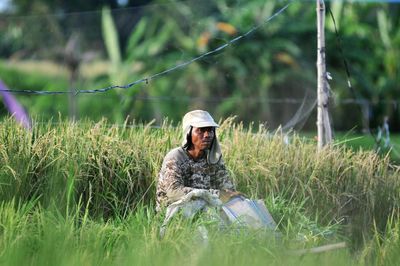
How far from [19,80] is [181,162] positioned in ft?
40.7

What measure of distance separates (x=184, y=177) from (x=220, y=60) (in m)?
11.3

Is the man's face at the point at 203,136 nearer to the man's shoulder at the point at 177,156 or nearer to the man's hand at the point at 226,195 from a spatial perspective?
the man's shoulder at the point at 177,156

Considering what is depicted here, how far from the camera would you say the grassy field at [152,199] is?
4.46 meters

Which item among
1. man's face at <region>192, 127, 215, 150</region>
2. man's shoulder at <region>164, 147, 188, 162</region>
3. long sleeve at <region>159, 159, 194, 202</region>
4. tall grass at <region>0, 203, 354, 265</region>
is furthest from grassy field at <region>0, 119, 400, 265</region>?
man's face at <region>192, 127, 215, 150</region>

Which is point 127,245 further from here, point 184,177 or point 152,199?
point 152,199

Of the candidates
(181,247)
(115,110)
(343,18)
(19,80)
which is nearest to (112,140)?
(181,247)

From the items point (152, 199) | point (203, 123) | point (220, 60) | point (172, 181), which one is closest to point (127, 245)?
point (172, 181)

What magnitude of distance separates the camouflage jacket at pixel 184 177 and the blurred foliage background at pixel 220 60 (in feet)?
35.0

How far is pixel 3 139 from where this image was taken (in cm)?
593

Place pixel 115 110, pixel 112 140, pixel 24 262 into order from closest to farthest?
1. pixel 24 262
2. pixel 112 140
3. pixel 115 110

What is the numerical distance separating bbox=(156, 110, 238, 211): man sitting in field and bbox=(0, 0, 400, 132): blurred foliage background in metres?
10.7

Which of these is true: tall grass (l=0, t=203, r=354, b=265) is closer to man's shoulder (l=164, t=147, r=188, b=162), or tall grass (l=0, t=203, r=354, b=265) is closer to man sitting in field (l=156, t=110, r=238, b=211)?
man sitting in field (l=156, t=110, r=238, b=211)

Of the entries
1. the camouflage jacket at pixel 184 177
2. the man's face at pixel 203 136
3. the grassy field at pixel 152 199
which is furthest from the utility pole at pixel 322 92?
the man's face at pixel 203 136

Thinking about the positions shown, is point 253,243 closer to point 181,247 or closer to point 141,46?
point 181,247
